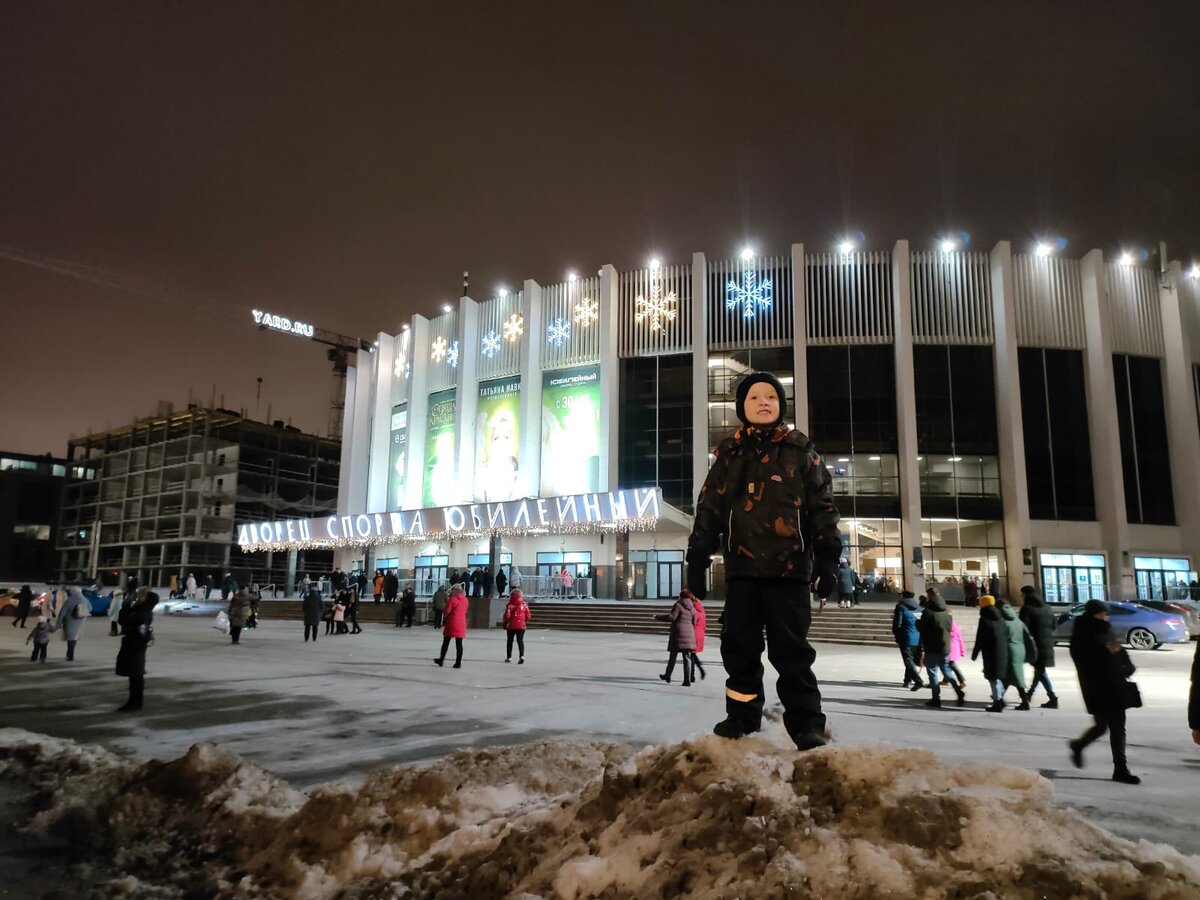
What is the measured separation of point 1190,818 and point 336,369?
105 m

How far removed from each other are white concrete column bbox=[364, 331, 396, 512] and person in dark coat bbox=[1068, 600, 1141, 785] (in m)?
46.8

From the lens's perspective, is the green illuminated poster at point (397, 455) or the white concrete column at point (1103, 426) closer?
the white concrete column at point (1103, 426)

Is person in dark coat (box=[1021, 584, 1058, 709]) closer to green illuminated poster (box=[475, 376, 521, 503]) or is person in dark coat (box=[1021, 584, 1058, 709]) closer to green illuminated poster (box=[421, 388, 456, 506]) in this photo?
green illuminated poster (box=[475, 376, 521, 503])

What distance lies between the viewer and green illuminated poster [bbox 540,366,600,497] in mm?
40031

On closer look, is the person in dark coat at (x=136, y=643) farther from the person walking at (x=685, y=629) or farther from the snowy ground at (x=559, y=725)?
the person walking at (x=685, y=629)

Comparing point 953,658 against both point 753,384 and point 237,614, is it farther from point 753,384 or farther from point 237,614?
point 237,614

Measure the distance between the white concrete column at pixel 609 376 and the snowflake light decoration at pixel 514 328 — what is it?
5365 millimetres

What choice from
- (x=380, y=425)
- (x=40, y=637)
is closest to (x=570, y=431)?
(x=380, y=425)

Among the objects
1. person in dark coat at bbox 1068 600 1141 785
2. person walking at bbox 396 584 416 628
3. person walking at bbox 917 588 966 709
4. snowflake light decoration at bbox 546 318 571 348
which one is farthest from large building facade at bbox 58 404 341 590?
person in dark coat at bbox 1068 600 1141 785

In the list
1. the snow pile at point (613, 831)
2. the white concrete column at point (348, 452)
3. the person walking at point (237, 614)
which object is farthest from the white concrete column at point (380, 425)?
the snow pile at point (613, 831)

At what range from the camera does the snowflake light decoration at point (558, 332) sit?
4278 cm

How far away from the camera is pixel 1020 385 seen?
37438 millimetres

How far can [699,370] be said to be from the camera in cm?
3953

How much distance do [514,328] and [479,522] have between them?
14174mm
